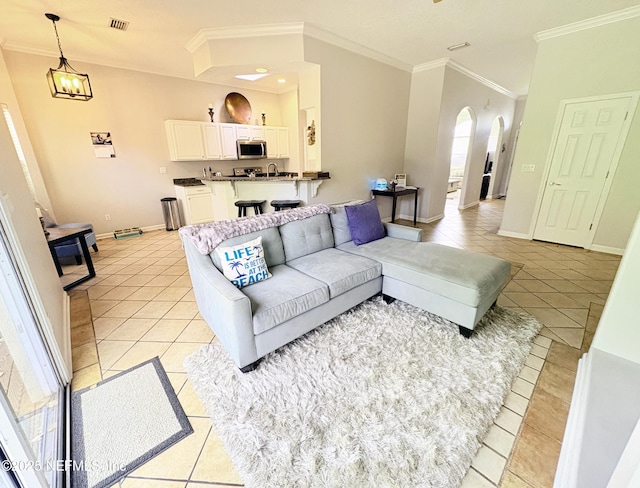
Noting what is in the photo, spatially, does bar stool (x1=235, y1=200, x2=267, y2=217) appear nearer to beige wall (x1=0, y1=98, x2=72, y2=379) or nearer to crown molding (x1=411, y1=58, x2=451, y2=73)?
beige wall (x1=0, y1=98, x2=72, y2=379)

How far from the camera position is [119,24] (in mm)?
3131

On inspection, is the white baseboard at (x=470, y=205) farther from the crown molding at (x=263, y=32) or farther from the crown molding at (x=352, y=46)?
the crown molding at (x=263, y=32)

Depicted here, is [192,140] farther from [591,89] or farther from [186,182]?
[591,89]

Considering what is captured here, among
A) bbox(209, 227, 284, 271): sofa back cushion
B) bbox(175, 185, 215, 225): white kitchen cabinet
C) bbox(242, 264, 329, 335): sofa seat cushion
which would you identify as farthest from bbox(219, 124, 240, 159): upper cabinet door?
bbox(242, 264, 329, 335): sofa seat cushion

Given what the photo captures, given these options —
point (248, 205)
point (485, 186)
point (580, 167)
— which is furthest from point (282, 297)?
point (485, 186)

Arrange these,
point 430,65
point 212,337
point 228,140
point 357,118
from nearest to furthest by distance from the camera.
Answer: point 212,337 → point 357,118 → point 430,65 → point 228,140

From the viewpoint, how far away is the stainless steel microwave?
569 centimetres

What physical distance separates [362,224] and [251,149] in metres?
4.06

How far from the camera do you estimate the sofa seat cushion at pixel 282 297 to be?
1.69 m

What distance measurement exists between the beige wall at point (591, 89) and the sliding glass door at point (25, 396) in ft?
18.9

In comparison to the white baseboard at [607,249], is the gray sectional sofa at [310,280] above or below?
above

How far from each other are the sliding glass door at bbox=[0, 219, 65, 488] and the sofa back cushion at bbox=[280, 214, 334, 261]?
5.51 ft

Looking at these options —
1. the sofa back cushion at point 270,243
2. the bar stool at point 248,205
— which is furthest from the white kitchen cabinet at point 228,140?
the sofa back cushion at point 270,243

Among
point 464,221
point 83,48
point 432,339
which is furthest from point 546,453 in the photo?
point 83,48
